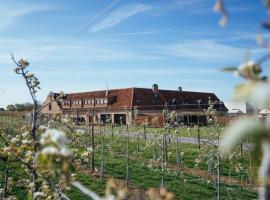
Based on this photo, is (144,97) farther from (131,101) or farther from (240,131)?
(240,131)

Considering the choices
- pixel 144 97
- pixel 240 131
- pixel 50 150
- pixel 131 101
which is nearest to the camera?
pixel 240 131

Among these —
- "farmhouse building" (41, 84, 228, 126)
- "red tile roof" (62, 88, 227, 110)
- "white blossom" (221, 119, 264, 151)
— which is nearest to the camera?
"white blossom" (221, 119, 264, 151)

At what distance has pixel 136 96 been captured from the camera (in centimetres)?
5509

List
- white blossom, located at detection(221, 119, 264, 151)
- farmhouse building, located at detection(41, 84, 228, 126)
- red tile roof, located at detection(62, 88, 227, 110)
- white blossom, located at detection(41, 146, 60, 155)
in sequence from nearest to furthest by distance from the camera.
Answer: white blossom, located at detection(221, 119, 264, 151) → white blossom, located at detection(41, 146, 60, 155) → farmhouse building, located at detection(41, 84, 228, 126) → red tile roof, located at detection(62, 88, 227, 110)

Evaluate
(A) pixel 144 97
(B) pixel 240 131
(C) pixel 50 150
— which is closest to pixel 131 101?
(A) pixel 144 97

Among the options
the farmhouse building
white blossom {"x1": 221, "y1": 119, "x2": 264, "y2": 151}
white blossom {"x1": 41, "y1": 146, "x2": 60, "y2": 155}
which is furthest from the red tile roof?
white blossom {"x1": 221, "y1": 119, "x2": 264, "y2": 151}

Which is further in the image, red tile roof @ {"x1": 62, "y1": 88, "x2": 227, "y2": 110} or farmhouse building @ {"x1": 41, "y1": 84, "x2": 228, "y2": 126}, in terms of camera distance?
red tile roof @ {"x1": 62, "y1": 88, "x2": 227, "y2": 110}

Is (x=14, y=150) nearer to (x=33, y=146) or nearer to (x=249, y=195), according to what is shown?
(x=33, y=146)

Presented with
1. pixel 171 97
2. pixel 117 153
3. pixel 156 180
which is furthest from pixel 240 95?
pixel 171 97

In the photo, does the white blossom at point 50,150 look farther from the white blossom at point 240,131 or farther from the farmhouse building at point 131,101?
the farmhouse building at point 131,101

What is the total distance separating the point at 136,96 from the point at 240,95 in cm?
5421

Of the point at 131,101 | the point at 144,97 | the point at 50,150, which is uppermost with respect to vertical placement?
the point at 144,97

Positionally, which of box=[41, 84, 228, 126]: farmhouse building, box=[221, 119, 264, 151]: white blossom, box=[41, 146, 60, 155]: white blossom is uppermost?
box=[41, 84, 228, 126]: farmhouse building

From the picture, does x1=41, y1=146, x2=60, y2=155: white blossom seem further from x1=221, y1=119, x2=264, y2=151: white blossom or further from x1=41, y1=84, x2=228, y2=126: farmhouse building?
x1=41, y1=84, x2=228, y2=126: farmhouse building
